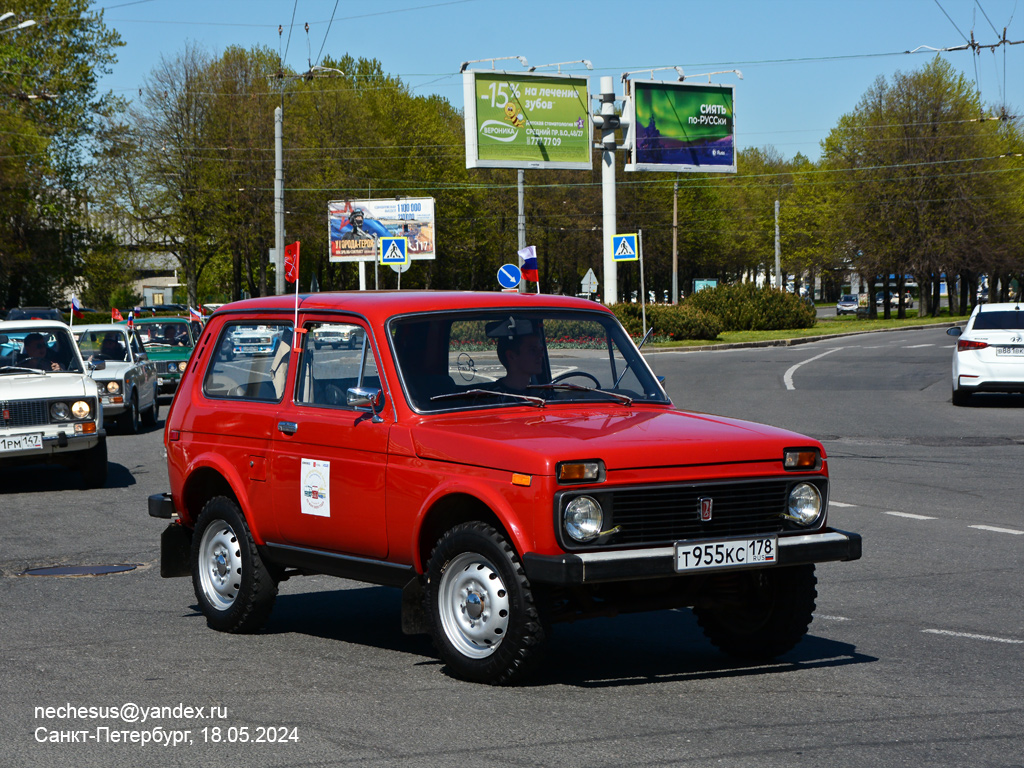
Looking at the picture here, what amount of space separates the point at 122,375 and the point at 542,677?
51.2 ft

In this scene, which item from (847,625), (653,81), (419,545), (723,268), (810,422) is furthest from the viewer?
(723,268)

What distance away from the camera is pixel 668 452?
5.59 meters

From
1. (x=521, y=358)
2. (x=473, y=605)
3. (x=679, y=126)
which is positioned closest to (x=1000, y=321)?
(x=521, y=358)

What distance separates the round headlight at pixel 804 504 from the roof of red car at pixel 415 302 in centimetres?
163

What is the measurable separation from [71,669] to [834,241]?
7767cm

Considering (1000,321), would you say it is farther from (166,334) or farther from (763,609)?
(763,609)

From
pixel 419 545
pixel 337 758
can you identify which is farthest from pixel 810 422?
pixel 337 758

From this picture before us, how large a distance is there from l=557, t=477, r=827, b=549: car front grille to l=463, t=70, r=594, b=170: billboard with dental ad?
39.4m

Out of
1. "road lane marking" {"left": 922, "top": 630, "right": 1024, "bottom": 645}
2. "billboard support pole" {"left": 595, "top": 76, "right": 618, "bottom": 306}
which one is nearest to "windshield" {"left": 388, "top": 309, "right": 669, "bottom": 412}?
"road lane marking" {"left": 922, "top": 630, "right": 1024, "bottom": 645}

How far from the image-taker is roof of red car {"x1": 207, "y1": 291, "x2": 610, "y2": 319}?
21.7 feet

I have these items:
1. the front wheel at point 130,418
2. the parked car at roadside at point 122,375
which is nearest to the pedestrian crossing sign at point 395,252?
the parked car at roadside at point 122,375

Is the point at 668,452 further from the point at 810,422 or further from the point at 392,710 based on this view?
the point at 810,422

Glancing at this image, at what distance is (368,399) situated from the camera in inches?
245

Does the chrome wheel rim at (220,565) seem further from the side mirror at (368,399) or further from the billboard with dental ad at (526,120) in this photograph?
the billboard with dental ad at (526,120)
